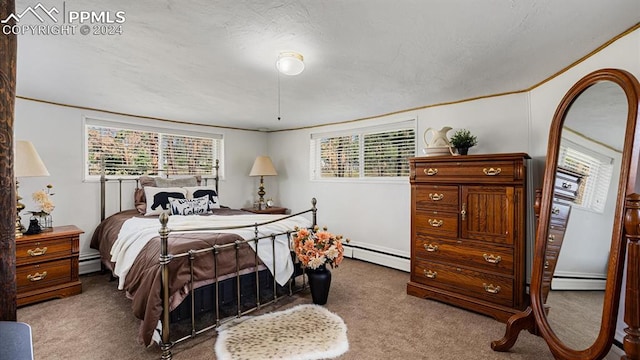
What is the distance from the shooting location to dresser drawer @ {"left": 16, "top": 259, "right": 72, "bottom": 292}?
2697 millimetres

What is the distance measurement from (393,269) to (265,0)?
11.5 ft

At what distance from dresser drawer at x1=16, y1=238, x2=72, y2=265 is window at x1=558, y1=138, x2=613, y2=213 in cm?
454

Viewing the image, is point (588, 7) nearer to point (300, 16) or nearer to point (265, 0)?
point (300, 16)

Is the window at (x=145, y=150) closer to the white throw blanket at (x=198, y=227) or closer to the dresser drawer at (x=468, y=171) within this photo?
the white throw blanket at (x=198, y=227)

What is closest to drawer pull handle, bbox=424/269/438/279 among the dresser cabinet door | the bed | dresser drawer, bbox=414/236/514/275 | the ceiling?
dresser drawer, bbox=414/236/514/275

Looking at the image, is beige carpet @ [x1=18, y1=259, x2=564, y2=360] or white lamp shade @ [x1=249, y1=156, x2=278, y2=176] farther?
white lamp shade @ [x1=249, y1=156, x2=278, y2=176]

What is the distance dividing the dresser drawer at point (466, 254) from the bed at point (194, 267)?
1.37m

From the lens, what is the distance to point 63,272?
293cm

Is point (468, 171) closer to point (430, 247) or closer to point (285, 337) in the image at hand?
point (430, 247)

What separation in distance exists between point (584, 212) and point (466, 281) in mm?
1180

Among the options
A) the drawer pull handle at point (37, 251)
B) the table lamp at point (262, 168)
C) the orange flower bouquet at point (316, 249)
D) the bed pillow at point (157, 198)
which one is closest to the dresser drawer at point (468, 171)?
the orange flower bouquet at point (316, 249)

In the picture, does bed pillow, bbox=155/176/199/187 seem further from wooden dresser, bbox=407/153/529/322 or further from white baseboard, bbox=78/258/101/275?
wooden dresser, bbox=407/153/529/322

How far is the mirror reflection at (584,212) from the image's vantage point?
1.61m

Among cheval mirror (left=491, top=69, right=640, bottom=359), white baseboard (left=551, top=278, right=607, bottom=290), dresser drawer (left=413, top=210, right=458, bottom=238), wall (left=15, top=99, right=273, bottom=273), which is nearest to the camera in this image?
cheval mirror (left=491, top=69, right=640, bottom=359)
